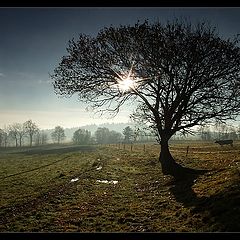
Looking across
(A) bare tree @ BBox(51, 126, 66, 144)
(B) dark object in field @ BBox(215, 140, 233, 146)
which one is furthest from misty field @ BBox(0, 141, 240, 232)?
(A) bare tree @ BBox(51, 126, 66, 144)

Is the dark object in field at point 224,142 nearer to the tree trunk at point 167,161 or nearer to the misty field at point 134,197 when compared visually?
the misty field at point 134,197

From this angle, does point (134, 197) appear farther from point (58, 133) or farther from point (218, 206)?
point (58, 133)

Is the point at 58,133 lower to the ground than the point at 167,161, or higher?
higher

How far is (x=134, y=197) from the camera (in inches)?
429

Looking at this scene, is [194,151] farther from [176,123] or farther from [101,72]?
[101,72]

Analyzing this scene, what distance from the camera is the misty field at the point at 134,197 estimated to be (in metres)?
7.82

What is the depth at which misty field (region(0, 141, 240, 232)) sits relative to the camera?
7.82 m

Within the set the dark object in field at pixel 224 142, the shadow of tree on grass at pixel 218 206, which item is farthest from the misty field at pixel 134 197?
the dark object in field at pixel 224 142

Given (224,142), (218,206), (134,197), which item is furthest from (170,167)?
(218,206)

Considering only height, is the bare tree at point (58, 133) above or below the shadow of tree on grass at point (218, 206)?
above

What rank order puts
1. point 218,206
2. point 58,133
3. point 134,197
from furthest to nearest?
point 58,133
point 134,197
point 218,206

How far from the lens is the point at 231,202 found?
8.00 metres

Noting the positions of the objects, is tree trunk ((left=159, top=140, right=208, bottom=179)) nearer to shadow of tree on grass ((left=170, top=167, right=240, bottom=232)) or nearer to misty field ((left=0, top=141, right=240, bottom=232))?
misty field ((left=0, top=141, right=240, bottom=232))

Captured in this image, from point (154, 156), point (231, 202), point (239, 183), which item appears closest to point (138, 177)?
point (154, 156)
